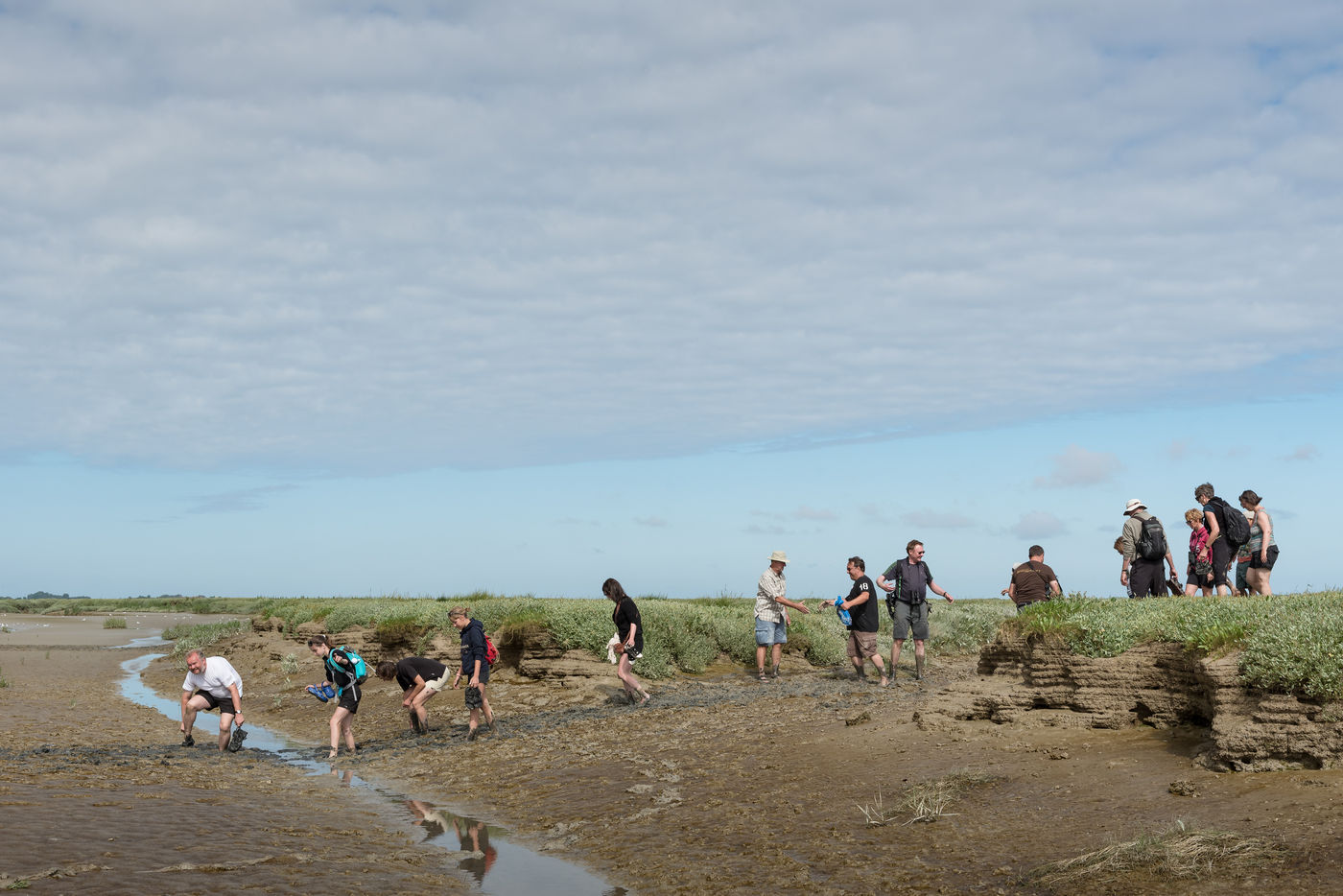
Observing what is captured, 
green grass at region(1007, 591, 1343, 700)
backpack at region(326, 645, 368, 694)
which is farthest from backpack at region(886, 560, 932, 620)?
backpack at region(326, 645, 368, 694)

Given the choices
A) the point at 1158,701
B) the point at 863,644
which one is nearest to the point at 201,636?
the point at 863,644

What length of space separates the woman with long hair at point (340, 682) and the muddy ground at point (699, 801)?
0.66 meters

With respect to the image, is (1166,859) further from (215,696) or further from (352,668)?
(215,696)

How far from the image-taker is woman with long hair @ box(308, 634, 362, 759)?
1491cm

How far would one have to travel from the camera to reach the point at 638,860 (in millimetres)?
8852

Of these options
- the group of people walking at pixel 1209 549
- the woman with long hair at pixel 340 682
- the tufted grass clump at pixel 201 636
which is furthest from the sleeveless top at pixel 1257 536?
the tufted grass clump at pixel 201 636

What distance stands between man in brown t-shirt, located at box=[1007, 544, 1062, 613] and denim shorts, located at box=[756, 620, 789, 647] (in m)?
4.53

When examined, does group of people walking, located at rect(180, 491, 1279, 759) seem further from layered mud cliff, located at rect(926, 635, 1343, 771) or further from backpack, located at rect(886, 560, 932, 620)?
layered mud cliff, located at rect(926, 635, 1343, 771)

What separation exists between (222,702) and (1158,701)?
1309cm

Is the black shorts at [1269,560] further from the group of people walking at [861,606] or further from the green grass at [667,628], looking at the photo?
the green grass at [667,628]

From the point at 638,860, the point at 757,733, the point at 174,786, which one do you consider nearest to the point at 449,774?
the point at 174,786

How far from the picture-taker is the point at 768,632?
19.5 metres

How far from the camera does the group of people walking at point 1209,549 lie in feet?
52.9

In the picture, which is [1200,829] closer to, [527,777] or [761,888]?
[761,888]
